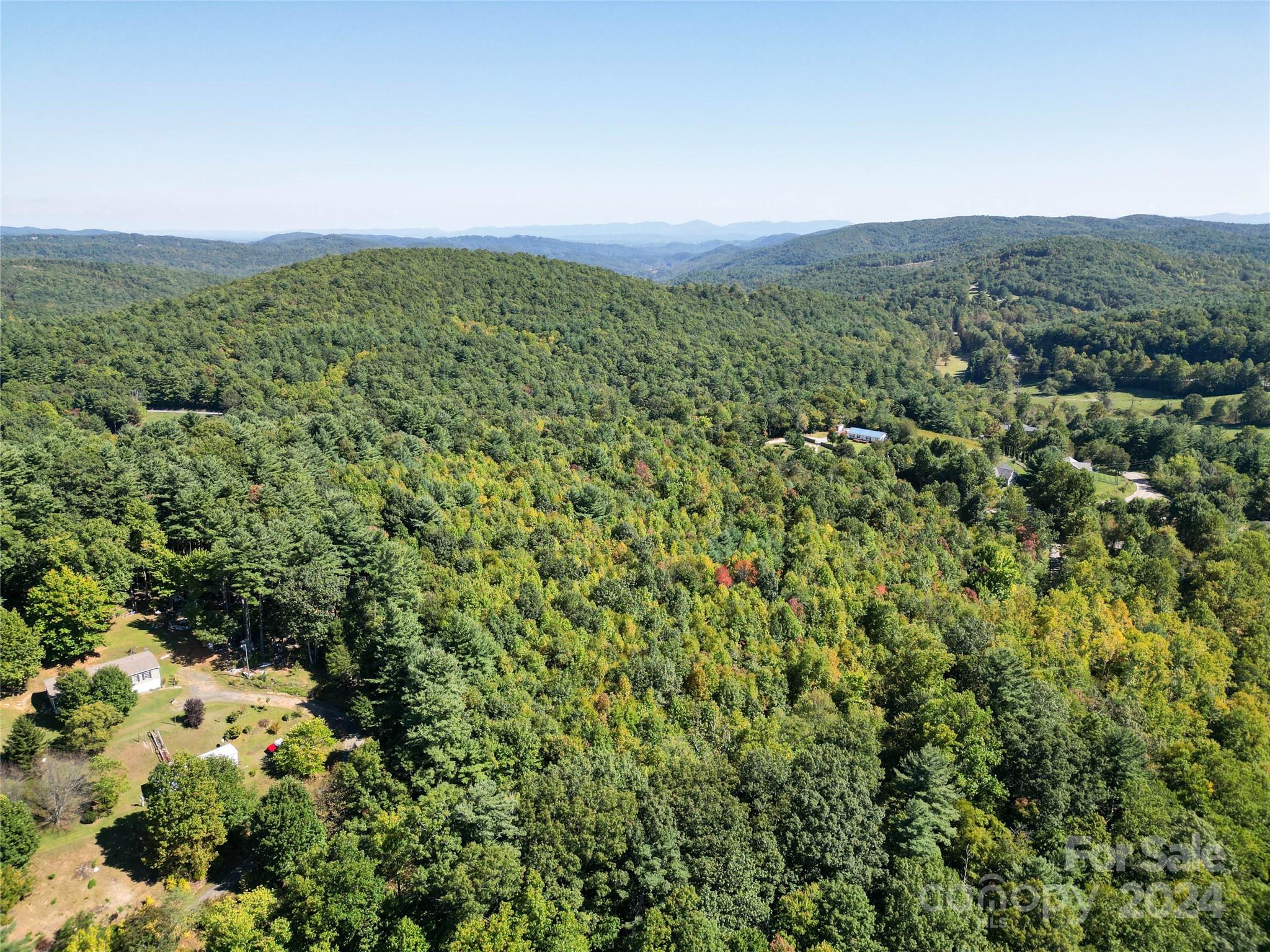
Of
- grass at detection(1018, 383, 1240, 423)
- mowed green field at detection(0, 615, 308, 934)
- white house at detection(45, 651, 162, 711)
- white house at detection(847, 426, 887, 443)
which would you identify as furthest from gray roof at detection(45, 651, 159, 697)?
grass at detection(1018, 383, 1240, 423)

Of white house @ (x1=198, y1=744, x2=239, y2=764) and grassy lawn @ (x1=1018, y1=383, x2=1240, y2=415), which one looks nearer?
white house @ (x1=198, y1=744, x2=239, y2=764)

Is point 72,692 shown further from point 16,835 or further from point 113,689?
point 16,835

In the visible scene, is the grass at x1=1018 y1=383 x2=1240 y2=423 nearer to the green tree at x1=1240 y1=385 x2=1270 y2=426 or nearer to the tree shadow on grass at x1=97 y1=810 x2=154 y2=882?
the green tree at x1=1240 y1=385 x2=1270 y2=426

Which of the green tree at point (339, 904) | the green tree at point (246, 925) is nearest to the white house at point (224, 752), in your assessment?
the green tree at point (246, 925)

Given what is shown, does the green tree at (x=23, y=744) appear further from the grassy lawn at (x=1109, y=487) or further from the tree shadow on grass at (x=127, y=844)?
the grassy lawn at (x=1109, y=487)

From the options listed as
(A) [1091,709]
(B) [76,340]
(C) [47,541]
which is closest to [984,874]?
(A) [1091,709]
